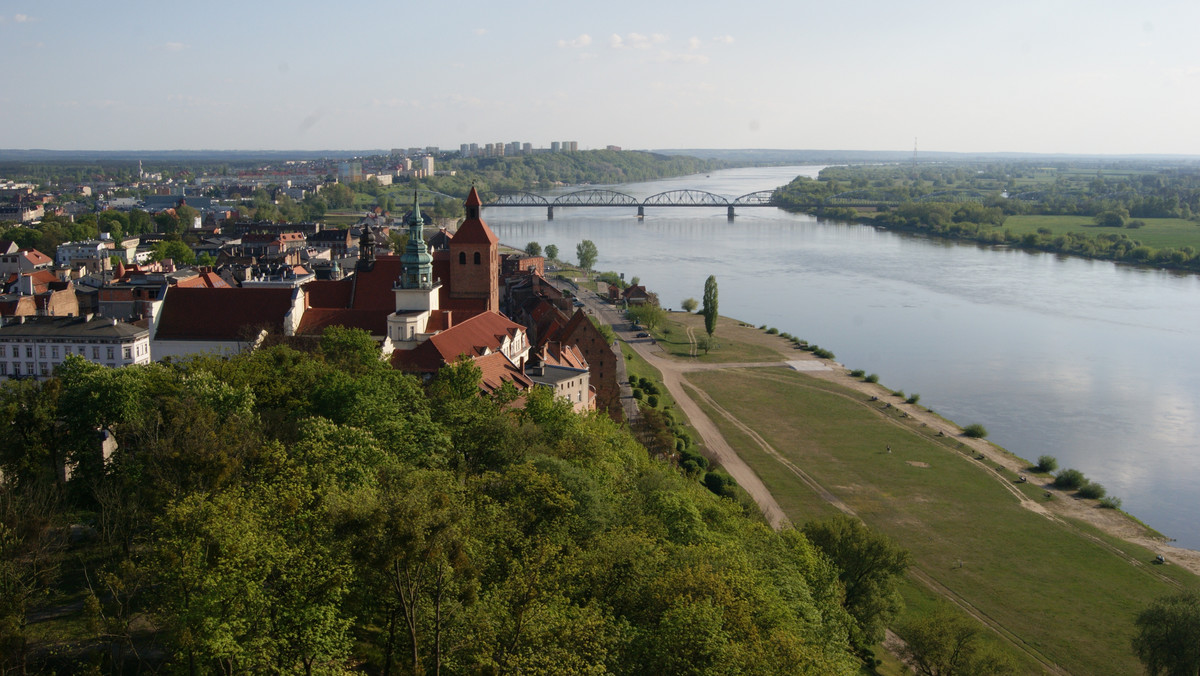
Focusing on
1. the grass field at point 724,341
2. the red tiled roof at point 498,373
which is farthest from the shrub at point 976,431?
the red tiled roof at point 498,373

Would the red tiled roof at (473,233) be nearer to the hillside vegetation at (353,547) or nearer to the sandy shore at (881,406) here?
the sandy shore at (881,406)

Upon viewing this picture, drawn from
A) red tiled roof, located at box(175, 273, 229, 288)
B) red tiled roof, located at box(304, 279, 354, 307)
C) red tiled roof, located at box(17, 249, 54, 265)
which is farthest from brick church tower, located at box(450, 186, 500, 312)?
red tiled roof, located at box(17, 249, 54, 265)

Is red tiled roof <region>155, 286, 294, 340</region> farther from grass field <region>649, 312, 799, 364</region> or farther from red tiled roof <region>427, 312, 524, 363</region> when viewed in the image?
grass field <region>649, 312, 799, 364</region>

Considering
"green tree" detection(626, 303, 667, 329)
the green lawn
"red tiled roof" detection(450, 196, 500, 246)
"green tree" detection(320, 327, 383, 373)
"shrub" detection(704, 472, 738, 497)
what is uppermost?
"red tiled roof" detection(450, 196, 500, 246)

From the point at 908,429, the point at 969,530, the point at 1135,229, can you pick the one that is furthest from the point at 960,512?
the point at 1135,229

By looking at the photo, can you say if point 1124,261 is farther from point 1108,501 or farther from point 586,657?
point 586,657

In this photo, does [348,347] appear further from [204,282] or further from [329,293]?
[204,282]

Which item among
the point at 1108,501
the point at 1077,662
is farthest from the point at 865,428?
the point at 1077,662
